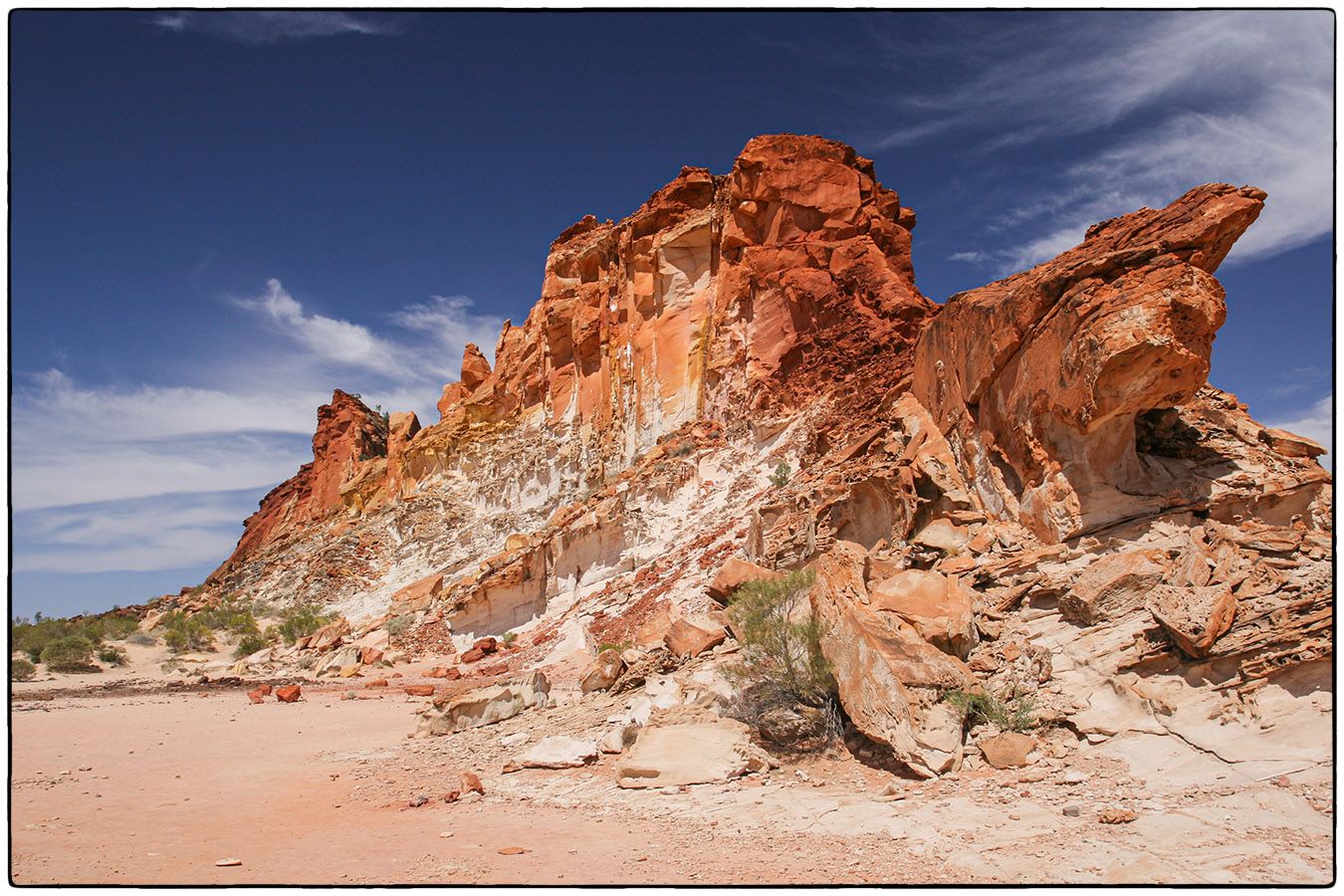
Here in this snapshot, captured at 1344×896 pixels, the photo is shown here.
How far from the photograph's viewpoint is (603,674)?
41.2ft

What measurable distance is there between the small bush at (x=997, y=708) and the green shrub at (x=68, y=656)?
26.3 m

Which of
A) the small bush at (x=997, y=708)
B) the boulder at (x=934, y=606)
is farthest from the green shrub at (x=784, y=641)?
the small bush at (x=997, y=708)

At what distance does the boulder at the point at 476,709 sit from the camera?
11617 mm

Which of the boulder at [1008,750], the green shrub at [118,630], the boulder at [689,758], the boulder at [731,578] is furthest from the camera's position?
the green shrub at [118,630]

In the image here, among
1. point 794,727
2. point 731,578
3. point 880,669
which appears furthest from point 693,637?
point 880,669

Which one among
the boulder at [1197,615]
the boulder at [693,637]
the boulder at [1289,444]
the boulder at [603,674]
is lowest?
the boulder at [603,674]

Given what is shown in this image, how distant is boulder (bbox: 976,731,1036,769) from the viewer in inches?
266

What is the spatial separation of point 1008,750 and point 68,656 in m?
27.4

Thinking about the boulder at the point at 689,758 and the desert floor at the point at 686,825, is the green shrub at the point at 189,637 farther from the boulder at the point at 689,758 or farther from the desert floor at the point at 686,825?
the boulder at the point at 689,758

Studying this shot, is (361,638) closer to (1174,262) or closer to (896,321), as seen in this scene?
(896,321)

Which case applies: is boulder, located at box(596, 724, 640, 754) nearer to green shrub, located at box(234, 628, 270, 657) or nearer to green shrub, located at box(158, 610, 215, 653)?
green shrub, located at box(234, 628, 270, 657)

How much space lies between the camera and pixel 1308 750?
5590mm

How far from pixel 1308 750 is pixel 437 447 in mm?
42252

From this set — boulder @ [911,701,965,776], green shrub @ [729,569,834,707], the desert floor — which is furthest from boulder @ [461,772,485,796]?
boulder @ [911,701,965,776]
